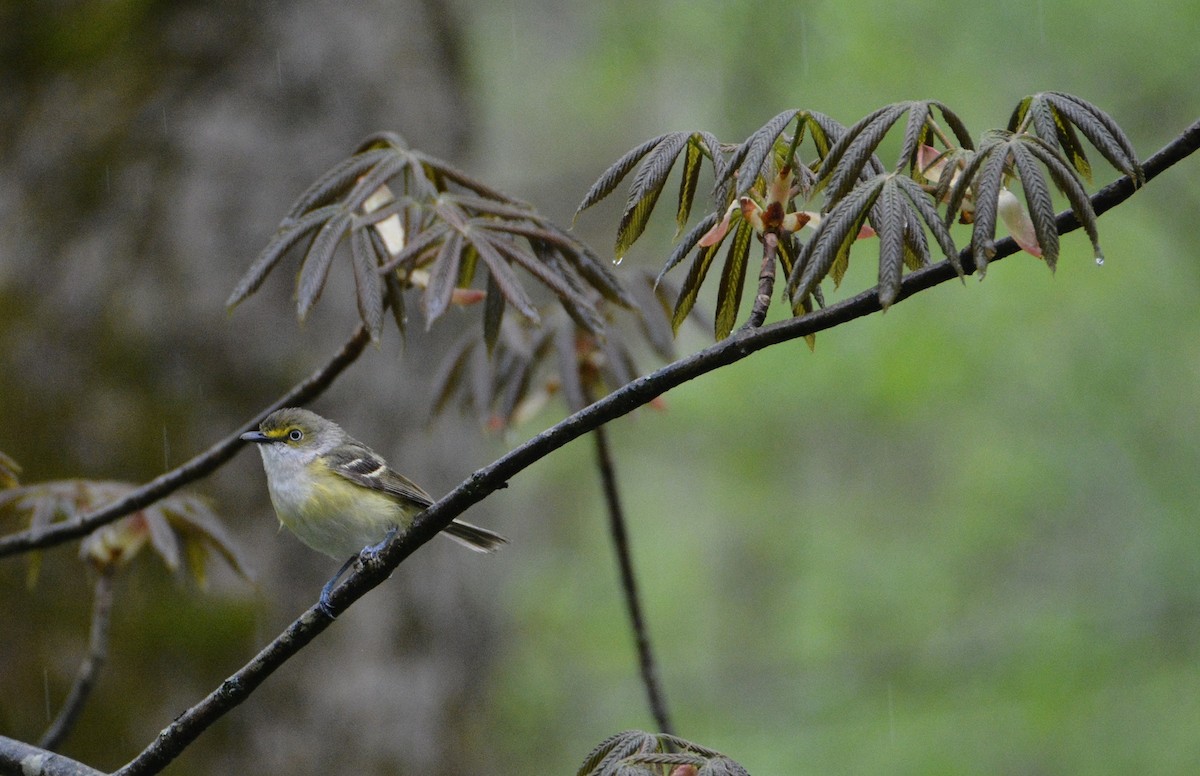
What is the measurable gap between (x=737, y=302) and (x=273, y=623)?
2.72 metres

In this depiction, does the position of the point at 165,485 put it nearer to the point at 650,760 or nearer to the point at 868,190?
the point at 650,760

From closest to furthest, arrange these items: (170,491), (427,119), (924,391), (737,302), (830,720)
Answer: (737,302) → (170,491) → (427,119) → (830,720) → (924,391)

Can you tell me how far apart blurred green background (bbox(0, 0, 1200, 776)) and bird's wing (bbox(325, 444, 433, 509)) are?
0.57 metres

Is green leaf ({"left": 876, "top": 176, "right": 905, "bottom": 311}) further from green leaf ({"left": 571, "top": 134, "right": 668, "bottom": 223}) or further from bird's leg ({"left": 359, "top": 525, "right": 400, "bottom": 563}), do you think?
bird's leg ({"left": 359, "top": 525, "right": 400, "bottom": 563})

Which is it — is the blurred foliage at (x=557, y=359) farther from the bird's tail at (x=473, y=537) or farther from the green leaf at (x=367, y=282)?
the green leaf at (x=367, y=282)

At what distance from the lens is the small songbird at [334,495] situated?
2.57 m

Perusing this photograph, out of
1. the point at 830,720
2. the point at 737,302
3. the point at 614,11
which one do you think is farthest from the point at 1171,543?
the point at 737,302

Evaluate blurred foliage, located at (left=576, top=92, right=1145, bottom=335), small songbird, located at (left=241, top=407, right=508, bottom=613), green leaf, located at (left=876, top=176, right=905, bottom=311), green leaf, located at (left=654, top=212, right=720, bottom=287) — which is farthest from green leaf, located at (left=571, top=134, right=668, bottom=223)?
small songbird, located at (left=241, top=407, right=508, bottom=613)

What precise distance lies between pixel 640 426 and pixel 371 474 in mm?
7120

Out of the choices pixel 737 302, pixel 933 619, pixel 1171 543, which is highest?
pixel 737 302

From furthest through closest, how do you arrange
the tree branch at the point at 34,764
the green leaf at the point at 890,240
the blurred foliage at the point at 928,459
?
the blurred foliage at the point at 928,459
the tree branch at the point at 34,764
the green leaf at the point at 890,240

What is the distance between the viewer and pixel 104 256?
149 inches

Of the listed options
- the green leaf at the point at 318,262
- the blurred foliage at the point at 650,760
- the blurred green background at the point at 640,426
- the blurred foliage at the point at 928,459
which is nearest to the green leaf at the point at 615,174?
the green leaf at the point at 318,262

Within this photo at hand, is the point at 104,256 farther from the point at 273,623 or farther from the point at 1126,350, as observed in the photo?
the point at 1126,350
